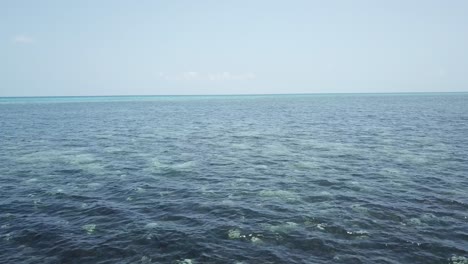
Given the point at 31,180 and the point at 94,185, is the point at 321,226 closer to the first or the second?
the point at 94,185

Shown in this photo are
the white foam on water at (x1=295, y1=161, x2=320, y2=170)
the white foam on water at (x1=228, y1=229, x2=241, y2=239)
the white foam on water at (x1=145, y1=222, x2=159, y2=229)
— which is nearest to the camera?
the white foam on water at (x1=228, y1=229, x2=241, y2=239)

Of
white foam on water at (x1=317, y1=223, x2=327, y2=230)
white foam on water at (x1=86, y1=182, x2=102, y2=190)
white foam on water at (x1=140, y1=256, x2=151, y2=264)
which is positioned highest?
white foam on water at (x1=86, y1=182, x2=102, y2=190)

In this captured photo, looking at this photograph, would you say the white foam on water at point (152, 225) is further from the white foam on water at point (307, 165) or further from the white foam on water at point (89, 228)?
the white foam on water at point (307, 165)

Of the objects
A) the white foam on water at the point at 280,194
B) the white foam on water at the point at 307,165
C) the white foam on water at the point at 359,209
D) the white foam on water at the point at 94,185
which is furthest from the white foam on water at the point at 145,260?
the white foam on water at the point at 307,165

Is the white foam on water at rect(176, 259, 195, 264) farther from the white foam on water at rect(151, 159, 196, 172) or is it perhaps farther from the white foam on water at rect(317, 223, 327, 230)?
the white foam on water at rect(151, 159, 196, 172)

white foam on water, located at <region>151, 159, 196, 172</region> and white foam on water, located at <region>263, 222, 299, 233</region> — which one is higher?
white foam on water, located at <region>151, 159, 196, 172</region>

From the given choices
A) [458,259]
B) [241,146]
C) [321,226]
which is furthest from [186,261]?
[241,146]

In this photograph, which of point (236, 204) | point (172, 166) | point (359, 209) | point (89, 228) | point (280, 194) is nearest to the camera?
point (89, 228)

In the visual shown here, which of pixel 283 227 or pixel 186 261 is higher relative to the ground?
pixel 283 227

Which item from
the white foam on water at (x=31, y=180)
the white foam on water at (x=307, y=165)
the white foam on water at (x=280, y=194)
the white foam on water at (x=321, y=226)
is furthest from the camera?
the white foam on water at (x=307, y=165)

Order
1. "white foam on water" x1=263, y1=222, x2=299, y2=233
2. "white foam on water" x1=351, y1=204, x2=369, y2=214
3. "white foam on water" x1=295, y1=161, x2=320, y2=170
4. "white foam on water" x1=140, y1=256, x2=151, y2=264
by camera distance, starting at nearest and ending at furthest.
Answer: "white foam on water" x1=140, y1=256, x2=151, y2=264
"white foam on water" x1=263, y1=222, x2=299, y2=233
"white foam on water" x1=351, y1=204, x2=369, y2=214
"white foam on water" x1=295, y1=161, x2=320, y2=170

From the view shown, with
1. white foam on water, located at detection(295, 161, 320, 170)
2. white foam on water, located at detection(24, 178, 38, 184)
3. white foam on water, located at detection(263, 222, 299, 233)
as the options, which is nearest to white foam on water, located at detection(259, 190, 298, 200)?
white foam on water, located at detection(263, 222, 299, 233)

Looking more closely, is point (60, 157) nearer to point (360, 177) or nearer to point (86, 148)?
point (86, 148)

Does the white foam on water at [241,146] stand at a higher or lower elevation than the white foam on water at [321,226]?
higher
